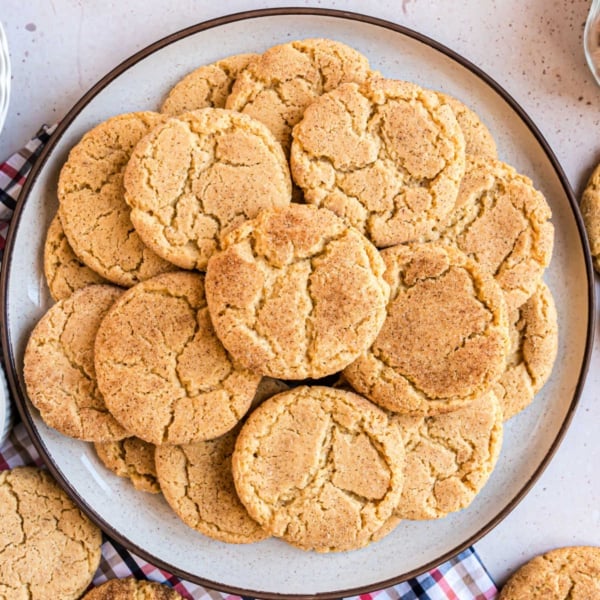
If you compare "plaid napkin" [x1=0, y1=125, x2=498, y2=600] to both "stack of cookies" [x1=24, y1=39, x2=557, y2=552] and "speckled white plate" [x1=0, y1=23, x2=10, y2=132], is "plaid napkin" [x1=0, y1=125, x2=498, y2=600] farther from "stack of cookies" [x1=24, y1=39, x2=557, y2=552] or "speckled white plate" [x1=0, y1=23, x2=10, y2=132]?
"stack of cookies" [x1=24, y1=39, x2=557, y2=552]

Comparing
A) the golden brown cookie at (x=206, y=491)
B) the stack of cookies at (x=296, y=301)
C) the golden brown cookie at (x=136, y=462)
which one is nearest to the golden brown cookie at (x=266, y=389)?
the stack of cookies at (x=296, y=301)

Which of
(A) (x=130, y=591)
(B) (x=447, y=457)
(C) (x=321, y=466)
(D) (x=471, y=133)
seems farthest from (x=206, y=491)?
(D) (x=471, y=133)

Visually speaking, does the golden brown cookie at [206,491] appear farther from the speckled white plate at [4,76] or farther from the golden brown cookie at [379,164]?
the speckled white plate at [4,76]

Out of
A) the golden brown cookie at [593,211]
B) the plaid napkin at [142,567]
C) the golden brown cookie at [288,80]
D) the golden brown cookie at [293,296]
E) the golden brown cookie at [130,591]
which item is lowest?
the golden brown cookie at [130,591]

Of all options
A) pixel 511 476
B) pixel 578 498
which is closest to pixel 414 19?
pixel 511 476

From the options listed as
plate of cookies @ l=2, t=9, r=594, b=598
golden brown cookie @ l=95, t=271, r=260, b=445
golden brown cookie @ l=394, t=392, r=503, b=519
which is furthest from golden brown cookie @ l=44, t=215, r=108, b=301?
golden brown cookie @ l=394, t=392, r=503, b=519
